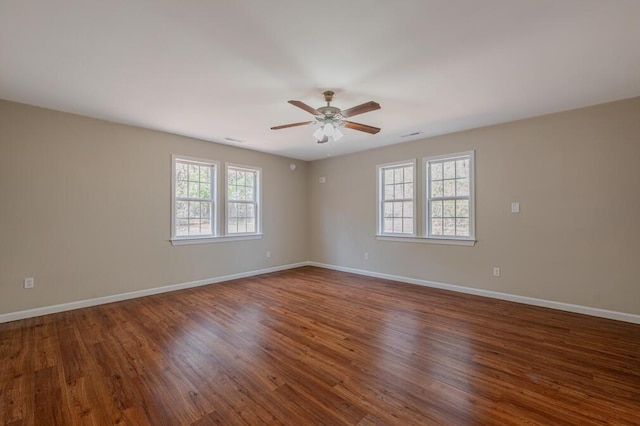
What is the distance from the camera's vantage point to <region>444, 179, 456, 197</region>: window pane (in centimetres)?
458

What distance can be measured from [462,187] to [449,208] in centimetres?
39

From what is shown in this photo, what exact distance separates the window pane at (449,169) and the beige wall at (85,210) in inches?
159

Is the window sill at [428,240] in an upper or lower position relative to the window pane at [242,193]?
lower

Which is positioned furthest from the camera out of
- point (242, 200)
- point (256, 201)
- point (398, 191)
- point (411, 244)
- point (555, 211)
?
point (256, 201)

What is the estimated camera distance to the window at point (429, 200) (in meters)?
4.45

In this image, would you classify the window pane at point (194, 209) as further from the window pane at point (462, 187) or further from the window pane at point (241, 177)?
the window pane at point (462, 187)

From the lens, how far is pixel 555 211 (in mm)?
3660

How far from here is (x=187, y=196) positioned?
4.79m

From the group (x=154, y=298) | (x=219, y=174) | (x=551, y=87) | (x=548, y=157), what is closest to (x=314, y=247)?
(x=219, y=174)

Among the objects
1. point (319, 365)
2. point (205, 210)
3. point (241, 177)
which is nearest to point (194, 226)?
point (205, 210)

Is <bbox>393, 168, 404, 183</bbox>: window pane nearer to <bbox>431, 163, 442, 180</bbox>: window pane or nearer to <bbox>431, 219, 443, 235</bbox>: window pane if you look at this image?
<bbox>431, 163, 442, 180</bbox>: window pane

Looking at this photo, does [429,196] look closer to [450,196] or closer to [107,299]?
[450,196]

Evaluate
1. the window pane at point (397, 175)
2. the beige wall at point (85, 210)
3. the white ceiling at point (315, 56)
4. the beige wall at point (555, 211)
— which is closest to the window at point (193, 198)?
the beige wall at point (85, 210)

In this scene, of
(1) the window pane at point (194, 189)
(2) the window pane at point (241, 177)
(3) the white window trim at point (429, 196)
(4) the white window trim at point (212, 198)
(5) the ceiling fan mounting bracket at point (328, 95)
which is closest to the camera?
(5) the ceiling fan mounting bracket at point (328, 95)
